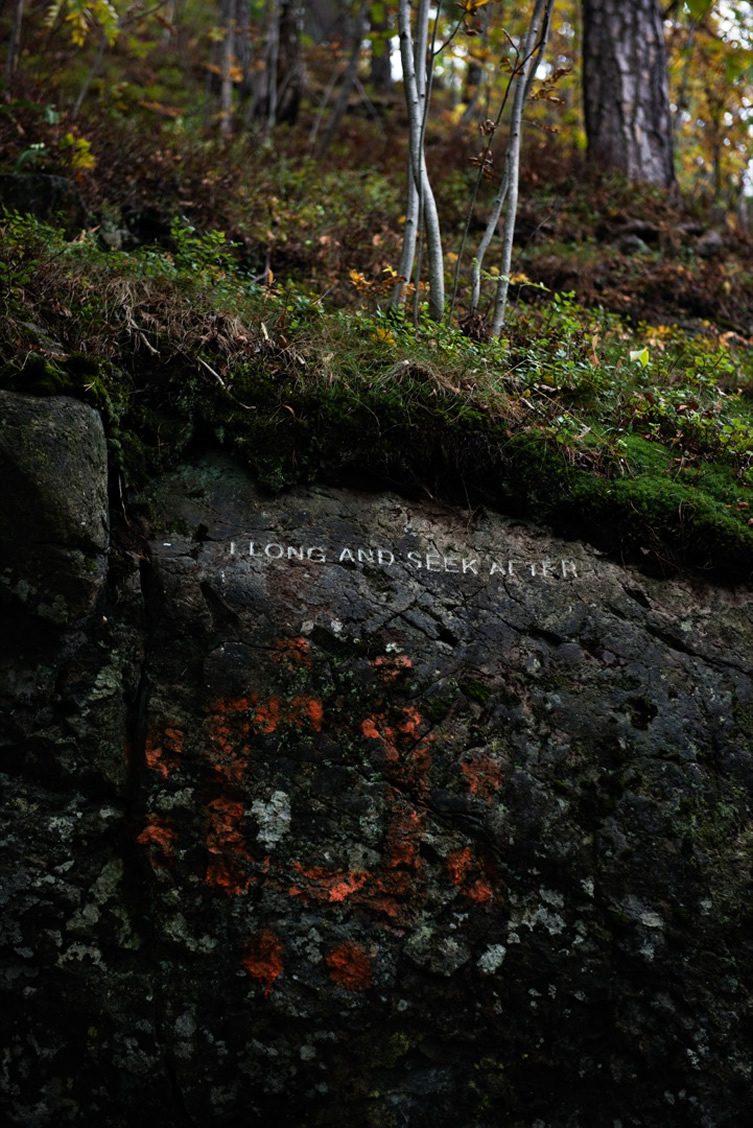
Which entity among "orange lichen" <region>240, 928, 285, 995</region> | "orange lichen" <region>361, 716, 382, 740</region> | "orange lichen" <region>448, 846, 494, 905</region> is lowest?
"orange lichen" <region>240, 928, 285, 995</region>

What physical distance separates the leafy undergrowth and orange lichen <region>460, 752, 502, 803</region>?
133 cm

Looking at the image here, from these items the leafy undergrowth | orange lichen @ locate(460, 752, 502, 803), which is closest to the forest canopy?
the leafy undergrowth

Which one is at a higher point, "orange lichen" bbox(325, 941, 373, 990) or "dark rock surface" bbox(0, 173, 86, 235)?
"dark rock surface" bbox(0, 173, 86, 235)

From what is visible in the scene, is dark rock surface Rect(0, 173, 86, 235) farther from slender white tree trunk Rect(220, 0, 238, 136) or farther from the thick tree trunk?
the thick tree trunk

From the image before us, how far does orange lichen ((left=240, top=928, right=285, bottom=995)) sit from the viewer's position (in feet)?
11.6

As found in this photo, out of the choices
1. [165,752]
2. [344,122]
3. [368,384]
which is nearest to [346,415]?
[368,384]

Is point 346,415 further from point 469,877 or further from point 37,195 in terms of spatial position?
point 37,195

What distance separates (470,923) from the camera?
3723 mm

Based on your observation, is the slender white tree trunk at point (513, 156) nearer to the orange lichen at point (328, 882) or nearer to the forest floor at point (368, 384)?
the forest floor at point (368, 384)

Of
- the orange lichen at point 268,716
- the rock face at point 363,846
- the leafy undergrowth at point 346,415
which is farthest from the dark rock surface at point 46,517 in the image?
the orange lichen at point 268,716

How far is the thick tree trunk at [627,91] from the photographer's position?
10.7 metres

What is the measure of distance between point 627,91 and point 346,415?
854 centimetres

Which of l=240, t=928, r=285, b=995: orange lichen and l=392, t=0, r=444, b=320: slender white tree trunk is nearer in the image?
l=240, t=928, r=285, b=995: orange lichen

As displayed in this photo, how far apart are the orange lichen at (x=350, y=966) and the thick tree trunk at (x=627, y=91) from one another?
9.75m
